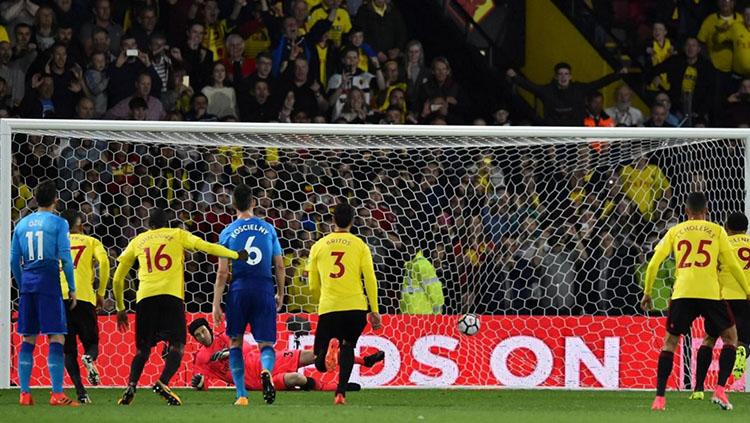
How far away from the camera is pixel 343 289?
39.8ft

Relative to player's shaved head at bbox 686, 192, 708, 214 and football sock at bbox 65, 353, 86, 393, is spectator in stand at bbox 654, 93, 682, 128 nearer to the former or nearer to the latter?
player's shaved head at bbox 686, 192, 708, 214

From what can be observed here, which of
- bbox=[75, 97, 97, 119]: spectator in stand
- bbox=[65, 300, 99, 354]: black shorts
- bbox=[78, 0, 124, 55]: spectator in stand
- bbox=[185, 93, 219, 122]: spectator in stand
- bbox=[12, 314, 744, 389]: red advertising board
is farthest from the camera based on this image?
bbox=[78, 0, 124, 55]: spectator in stand

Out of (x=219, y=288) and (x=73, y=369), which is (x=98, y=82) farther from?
(x=219, y=288)

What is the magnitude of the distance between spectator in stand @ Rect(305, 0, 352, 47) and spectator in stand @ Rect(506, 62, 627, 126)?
6.83 feet

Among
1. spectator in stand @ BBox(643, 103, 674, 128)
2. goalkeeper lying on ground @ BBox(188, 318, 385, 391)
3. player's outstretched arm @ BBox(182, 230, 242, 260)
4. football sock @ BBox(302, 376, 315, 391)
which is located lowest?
football sock @ BBox(302, 376, 315, 391)

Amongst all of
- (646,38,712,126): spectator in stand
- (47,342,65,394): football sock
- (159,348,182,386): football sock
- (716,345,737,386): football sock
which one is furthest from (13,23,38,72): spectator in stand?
(716,345,737,386): football sock

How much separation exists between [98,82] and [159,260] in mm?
5590

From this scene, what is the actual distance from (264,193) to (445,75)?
366 cm

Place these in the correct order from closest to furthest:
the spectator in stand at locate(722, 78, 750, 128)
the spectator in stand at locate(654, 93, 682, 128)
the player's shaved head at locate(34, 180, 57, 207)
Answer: the player's shaved head at locate(34, 180, 57, 207) → the spectator in stand at locate(654, 93, 682, 128) → the spectator in stand at locate(722, 78, 750, 128)

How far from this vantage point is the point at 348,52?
18.1 metres

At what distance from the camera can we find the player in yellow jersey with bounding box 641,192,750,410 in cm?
1182

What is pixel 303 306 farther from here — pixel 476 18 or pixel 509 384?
pixel 476 18

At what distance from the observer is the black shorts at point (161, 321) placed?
12.0 meters

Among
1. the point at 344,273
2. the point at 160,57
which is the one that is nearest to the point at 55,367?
the point at 344,273
